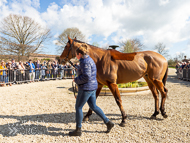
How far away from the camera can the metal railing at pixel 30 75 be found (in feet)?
33.6

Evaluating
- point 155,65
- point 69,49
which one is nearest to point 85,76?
point 69,49

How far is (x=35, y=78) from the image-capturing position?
12.9m

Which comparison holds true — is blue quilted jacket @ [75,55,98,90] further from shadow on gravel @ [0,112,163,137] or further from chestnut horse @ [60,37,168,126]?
shadow on gravel @ [0,112,163,137]

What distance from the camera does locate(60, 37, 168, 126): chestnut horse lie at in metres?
3.46

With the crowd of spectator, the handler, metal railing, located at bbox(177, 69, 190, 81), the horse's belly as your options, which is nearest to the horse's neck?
the horse's belly

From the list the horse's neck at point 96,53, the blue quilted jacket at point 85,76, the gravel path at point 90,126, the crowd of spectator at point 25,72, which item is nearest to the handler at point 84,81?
the blue quilted jacket at point 85,76

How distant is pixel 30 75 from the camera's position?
12.0m

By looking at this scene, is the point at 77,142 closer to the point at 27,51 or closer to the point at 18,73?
the point at 18,73

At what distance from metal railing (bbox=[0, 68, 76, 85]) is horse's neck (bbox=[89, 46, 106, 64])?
929 cm

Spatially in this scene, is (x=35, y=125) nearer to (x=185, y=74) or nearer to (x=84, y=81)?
(x=84, y=81)

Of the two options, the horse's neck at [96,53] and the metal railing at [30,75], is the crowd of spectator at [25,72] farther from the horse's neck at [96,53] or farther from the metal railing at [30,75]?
the horse's neck at [96,53]

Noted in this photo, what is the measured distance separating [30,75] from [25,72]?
504mm

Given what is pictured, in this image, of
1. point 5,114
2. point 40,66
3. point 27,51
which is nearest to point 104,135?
point 5,114

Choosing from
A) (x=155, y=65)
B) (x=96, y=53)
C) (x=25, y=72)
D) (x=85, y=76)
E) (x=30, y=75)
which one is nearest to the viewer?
(x=85, y=76)
